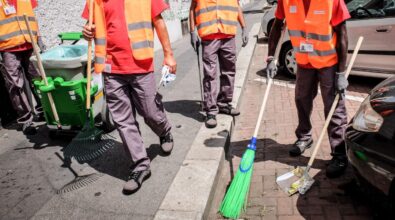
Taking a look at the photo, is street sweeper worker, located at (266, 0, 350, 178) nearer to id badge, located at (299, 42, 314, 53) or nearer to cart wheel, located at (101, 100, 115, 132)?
id badge, located at (299, 42, 314, 53)

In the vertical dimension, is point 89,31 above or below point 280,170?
above

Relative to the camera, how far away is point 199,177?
333 centimetres

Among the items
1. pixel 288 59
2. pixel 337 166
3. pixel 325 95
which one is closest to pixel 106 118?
pixel 325 95

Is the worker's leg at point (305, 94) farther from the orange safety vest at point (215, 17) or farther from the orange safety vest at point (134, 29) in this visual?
the orange safety vest at point (134, 29)

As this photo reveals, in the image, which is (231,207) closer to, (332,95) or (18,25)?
(332,95)

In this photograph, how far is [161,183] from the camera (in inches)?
133

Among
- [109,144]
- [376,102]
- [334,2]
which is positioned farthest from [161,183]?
[334,2]

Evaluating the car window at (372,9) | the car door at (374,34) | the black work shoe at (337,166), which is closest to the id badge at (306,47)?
the black work shoe at (337,166)

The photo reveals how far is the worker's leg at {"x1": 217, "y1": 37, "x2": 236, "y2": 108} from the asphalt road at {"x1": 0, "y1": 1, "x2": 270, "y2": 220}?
16.1 inches

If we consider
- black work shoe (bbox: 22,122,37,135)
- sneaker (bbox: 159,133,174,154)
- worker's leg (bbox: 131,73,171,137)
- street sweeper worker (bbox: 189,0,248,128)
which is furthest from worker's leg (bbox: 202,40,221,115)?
black work shoe (bbox: 22,122,37,135)

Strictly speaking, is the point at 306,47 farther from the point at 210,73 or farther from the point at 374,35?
the point at 374,35

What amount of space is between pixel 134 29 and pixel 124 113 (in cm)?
77

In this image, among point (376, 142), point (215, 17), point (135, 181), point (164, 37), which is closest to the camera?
point (376, 142)

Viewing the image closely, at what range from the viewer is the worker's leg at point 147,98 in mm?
3322
